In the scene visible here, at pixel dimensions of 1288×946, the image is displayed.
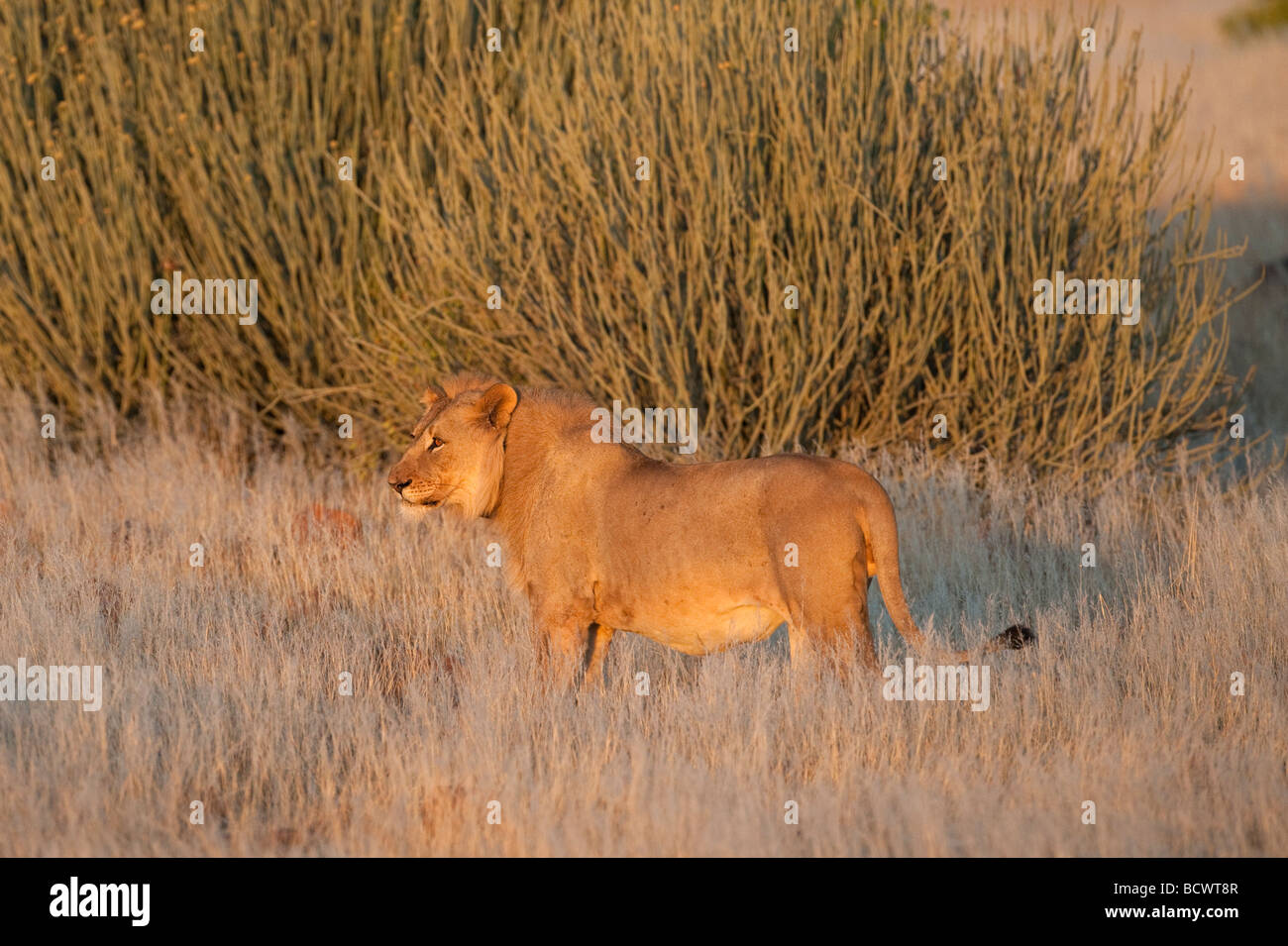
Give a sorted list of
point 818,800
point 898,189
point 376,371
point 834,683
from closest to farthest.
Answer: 1. point 818,800
2. point 834,683
3. point 898,189
4. point 376,371

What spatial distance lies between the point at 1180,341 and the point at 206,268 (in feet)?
21.5

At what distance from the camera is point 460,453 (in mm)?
5828

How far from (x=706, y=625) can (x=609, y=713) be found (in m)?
0.58

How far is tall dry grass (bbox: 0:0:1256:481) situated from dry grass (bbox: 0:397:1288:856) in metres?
1.03

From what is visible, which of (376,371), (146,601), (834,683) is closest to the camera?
(834,683)

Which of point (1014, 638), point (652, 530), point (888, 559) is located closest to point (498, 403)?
point (652, 530)

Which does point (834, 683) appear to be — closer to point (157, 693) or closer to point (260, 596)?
point (157, 693)

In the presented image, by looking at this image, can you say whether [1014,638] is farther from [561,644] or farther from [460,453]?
[460,453]

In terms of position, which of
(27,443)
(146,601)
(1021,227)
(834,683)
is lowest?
(834,683)

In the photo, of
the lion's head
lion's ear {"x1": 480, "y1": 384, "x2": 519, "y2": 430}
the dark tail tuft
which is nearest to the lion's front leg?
the lion's head

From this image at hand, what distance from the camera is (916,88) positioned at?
918 cm

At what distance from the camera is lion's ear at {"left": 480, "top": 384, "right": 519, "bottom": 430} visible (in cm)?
577

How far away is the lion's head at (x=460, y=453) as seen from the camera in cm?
580

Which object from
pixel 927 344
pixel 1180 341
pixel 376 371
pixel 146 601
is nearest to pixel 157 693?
pixel 146 601
